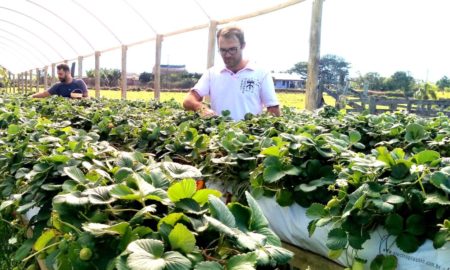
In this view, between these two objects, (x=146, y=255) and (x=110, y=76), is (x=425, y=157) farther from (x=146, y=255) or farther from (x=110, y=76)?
(x=110, y=76)

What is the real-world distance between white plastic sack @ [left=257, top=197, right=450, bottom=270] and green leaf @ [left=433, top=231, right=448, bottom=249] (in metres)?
0.08

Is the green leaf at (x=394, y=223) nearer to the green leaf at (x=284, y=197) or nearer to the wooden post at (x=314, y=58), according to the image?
the green leaf at (x=284, y=197)

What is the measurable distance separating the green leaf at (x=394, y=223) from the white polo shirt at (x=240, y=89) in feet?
8.35

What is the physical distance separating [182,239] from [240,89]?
2.96m

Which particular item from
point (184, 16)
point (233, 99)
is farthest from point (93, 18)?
point (233, 99)

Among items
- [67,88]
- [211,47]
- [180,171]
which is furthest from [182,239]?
[211,47]

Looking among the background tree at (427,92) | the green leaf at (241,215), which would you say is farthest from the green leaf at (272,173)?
the background tree at (427,92)

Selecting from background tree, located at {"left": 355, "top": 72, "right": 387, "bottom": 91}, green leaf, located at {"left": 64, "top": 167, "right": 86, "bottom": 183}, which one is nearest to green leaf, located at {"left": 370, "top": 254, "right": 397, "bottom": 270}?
green leaf, located at {"left": 64, "top": 167, "right": 86, "bottom": 183}

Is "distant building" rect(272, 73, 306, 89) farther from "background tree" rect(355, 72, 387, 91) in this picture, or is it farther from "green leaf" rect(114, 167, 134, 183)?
"green leaf" rect(114, 167, 134, 183)

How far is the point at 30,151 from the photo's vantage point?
199cm

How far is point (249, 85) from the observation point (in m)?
3.75

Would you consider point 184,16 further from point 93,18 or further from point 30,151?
point 30,151

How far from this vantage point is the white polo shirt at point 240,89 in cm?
375

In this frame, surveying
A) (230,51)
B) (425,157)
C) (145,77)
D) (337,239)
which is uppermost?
(145,77)
